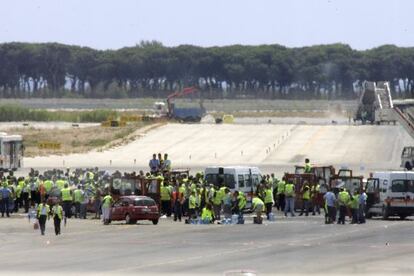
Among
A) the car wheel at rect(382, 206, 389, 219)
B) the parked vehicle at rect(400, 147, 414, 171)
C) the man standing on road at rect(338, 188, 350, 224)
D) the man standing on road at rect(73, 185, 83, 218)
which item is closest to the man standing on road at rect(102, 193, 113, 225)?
the man standing on road at rect(73, 185, 83, 218)

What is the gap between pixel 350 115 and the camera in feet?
446

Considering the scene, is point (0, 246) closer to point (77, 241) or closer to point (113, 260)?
point (77, 241)

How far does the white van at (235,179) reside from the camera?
53.3 metres

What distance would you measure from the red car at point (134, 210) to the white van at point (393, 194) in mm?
7686

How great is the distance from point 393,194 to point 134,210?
8746 mm

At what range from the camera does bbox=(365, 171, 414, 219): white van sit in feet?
160

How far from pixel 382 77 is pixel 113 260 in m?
153

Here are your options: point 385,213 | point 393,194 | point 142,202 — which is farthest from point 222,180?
point 393,194

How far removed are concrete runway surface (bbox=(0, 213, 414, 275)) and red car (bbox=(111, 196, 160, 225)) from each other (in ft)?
1.11

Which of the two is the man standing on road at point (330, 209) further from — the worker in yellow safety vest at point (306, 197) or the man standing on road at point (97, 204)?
the man standing on road at point (97, 204)

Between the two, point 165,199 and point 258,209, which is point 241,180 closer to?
point 165,199

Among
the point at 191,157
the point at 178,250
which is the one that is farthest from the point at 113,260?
the point at 191,157

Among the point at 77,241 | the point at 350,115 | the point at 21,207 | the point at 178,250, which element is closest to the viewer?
the point at 178,250

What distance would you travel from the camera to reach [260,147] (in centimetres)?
9381
